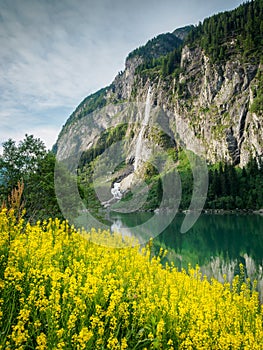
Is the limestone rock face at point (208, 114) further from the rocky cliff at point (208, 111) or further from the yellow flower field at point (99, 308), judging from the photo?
the yellow flower field at point (99, 308)

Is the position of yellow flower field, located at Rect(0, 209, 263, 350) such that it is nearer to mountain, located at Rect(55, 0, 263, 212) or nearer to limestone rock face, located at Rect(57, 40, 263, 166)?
mountain, located at Rect(55, 0, 263, 212)

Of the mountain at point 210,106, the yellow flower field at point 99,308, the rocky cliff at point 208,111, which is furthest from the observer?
the rocky cliff at point 208,111

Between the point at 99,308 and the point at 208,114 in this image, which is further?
the point at 208,114

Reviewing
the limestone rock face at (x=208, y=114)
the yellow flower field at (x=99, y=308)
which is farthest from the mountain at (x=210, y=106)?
the yellow flower field at (x=99, y=308)

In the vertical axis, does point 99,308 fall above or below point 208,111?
below

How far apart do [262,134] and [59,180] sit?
11455cm

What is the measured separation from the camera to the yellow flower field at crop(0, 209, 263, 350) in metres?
3.44

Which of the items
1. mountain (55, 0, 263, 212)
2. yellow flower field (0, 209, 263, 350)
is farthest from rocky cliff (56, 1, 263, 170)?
yellow flower field (0, 209, 263, 350)

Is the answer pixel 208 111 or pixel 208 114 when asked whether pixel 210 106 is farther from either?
pixel 208 114

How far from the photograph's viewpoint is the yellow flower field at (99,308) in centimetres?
344

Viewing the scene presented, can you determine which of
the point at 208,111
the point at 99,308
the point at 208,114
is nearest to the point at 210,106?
the point at 208,111

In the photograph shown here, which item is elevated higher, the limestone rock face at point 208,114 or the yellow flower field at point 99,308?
the limestone rock face at point 208,114

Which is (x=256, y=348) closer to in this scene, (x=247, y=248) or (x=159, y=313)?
(x=159, y=313)

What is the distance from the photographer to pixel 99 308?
385 centimetres
